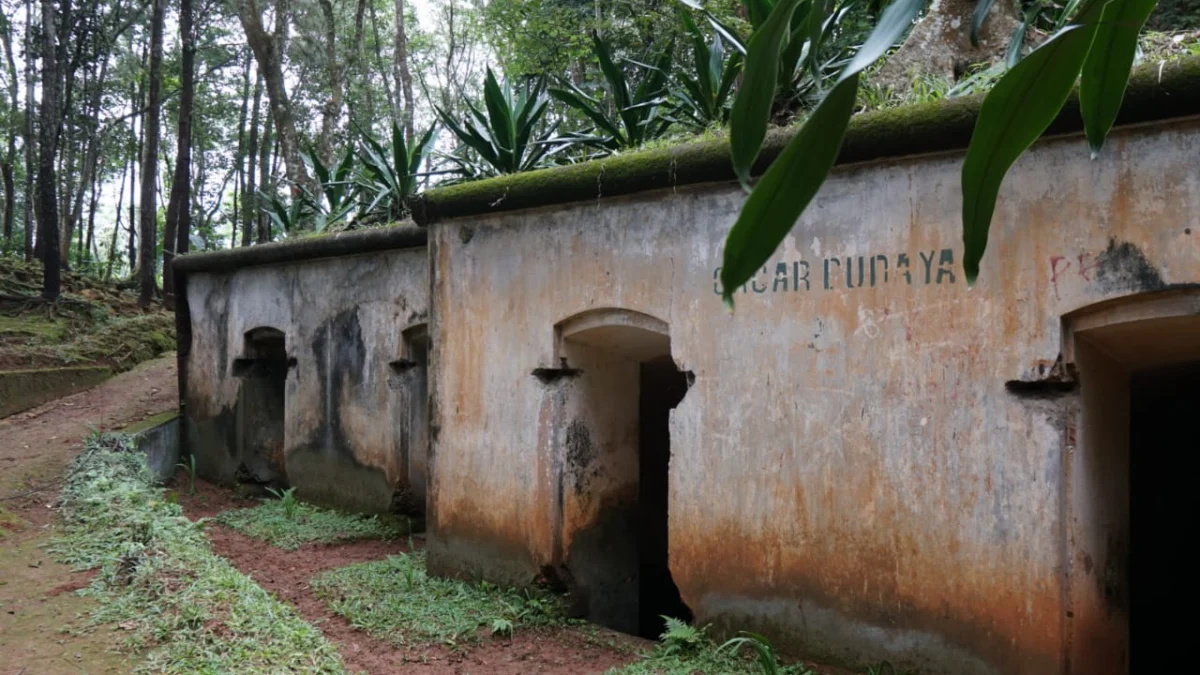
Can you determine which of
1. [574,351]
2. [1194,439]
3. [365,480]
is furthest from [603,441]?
[1194,439]

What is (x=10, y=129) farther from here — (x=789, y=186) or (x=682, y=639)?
(x=789, y=186)

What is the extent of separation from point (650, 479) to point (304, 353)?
4215mm

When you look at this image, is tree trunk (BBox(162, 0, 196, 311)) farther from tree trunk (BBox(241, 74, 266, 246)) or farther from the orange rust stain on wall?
the orange rust stain on wall

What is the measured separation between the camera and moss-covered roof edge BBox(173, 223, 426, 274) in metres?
8.55

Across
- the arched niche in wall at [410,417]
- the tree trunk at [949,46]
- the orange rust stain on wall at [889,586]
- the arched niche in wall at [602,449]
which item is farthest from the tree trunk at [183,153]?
the tree trunk at [949,46]

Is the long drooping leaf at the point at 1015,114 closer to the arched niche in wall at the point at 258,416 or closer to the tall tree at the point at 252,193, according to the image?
the arched niche in wall at the point at 258,416

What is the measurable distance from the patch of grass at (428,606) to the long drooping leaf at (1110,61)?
5.29m

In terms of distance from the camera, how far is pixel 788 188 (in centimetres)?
92

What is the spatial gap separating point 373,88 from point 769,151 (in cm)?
1947

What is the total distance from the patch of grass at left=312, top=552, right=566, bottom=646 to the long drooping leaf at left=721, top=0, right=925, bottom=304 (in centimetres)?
532

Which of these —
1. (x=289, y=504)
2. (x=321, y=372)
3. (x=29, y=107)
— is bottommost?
(x=289, y=504)

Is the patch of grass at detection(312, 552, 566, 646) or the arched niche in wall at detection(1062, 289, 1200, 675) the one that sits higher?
the arched niche in wall at detection(1062, 289, 1200, 675)

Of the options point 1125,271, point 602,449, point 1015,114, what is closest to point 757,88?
point 1015,114

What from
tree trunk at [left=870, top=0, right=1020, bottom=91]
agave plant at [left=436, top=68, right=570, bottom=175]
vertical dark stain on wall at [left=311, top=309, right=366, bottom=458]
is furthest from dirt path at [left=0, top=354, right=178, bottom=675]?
tree trunk at [left=870, top=0, right=1020, bottom=91]
